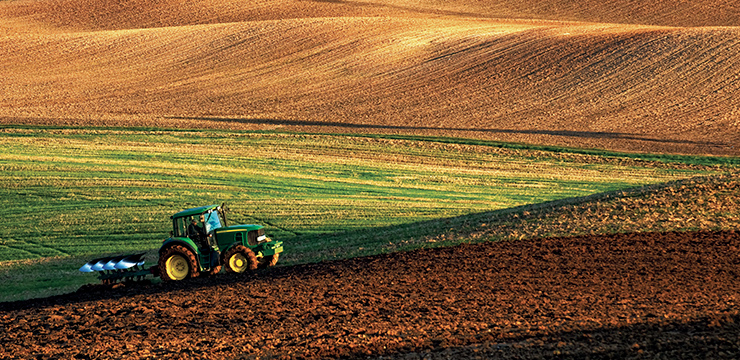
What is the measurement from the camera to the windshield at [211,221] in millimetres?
17312

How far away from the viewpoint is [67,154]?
34719 millimetres

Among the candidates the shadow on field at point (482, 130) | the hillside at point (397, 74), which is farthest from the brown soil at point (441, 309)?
the hillside at point (397, 74)

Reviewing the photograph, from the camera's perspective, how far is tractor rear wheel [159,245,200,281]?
16.9 metres

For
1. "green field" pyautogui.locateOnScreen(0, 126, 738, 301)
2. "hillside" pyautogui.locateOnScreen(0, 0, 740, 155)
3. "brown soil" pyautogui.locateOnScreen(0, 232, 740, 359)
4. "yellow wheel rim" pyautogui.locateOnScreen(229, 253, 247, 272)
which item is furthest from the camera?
"hillside" pyautogui.locateOnScreen(0, 0, 740, 155)

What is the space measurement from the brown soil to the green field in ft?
9.19

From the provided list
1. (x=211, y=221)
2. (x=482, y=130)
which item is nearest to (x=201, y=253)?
(x=211, y=221)

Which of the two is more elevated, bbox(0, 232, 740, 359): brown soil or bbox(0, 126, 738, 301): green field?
bbox(0, 126, 738, 301): green field

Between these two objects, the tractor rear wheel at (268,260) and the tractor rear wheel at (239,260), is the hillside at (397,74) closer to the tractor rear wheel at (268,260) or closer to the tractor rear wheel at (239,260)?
the tractor rear wheel at (268,260)

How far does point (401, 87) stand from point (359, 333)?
40.0 metres

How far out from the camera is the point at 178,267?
1722cm

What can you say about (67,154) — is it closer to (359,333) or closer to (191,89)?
(191,89)

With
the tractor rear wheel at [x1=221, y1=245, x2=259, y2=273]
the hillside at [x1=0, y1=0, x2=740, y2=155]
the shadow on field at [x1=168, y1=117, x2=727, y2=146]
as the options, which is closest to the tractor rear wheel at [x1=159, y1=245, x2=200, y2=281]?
the tractor rear wheel at [x1=221, y1=245, x2=259, y2=273]

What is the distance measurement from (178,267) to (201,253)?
564 mm

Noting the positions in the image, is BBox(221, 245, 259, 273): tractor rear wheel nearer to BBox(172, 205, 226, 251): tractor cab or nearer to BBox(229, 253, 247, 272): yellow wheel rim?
BBox(229, 253, 247, 272): yellow wheel rim
